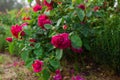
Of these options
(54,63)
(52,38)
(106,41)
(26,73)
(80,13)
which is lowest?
(26,73)

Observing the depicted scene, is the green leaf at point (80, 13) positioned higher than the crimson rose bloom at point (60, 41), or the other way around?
the green leaf at point (80, 13)

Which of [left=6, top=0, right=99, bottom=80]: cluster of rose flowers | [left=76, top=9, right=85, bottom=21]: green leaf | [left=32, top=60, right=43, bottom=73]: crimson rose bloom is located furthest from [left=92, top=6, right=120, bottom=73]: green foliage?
[left=32, top=60, right=43, bottom=73]: crimson rose bloom

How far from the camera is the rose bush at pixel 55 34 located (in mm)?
2154

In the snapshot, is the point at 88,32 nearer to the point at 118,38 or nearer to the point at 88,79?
the point at 118,38

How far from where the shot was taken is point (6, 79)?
8.99 ft

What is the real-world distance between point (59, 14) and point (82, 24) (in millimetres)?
368

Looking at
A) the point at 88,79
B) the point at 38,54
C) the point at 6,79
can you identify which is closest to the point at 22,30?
the point at 38,54

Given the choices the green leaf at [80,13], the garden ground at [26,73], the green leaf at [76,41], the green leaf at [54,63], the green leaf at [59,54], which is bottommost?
the garden ground at [26,73]

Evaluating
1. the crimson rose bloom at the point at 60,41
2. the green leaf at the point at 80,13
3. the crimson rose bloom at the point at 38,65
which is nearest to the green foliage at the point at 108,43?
the green leaf at the point at 80,13

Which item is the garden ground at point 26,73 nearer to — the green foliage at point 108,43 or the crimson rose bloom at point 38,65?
the green foliage at point 108,43

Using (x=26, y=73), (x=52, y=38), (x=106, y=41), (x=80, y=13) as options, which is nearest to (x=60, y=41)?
(x=52, y=38)

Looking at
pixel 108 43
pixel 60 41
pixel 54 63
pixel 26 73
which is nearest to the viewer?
pixel 60 41

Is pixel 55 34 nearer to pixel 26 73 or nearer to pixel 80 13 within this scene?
pixel 80 13

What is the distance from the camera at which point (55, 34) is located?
7.57ft
